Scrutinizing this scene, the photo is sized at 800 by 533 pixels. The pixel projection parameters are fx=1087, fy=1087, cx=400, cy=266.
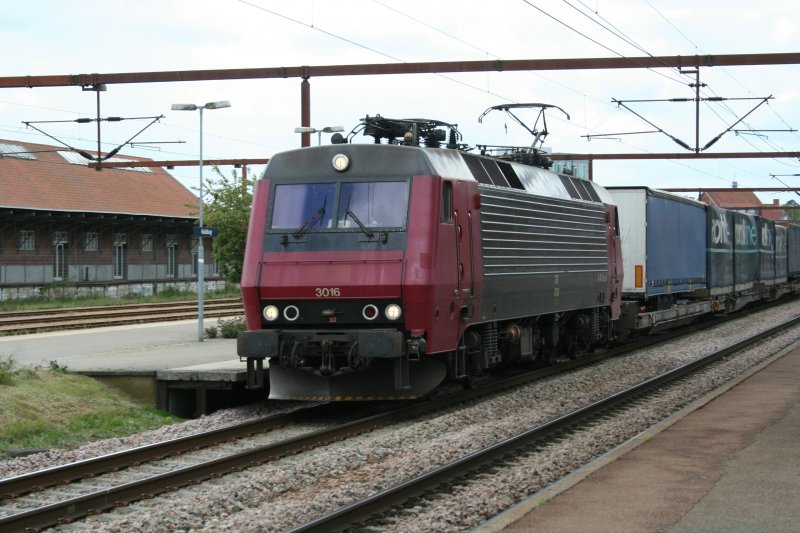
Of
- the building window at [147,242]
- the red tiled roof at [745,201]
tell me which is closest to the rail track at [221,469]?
the building window at [147,242]

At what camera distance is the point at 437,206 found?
12.6 metres

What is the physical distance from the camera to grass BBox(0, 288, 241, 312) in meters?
36.7

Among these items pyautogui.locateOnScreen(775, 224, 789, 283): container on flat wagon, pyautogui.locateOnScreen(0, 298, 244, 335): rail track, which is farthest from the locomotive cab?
pyautogui.locateOnScreen(775, 224, 789, 283): container on flat wagon

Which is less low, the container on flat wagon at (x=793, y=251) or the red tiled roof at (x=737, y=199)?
the red tiled roof at (x=737, y=199)

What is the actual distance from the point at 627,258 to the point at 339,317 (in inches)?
490

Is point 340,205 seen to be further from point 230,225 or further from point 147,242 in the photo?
point 147,242

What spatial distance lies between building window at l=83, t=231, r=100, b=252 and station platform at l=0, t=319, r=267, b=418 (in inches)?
878

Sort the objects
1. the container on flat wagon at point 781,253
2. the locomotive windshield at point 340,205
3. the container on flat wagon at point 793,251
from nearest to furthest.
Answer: the locomotive windshield at point 340,205 → the container on flat wagon at point 781,253 → the container on flat wagon at point 793,251

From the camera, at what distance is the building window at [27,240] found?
4281 centimetres

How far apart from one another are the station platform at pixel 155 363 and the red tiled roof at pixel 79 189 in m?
20.5

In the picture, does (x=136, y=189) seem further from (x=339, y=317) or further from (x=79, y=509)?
(x=79, y=509)

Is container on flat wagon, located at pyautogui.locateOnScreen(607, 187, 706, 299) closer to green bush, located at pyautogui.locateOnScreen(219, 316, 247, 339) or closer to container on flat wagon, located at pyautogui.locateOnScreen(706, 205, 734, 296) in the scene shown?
container on flat wagon, located at pyautogui.locateOnScreen(706, 205, 734, 296)

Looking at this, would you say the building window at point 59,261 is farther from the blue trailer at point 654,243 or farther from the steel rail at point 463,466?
the steel rail at point 463,466

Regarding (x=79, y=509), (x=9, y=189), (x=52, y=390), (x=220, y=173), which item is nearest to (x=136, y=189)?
(x=9, y=189)
